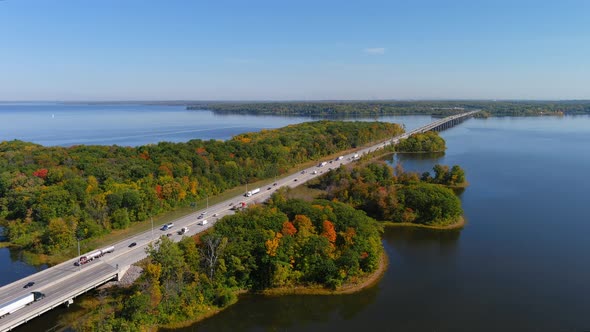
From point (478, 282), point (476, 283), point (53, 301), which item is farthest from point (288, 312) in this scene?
point (478, 282)

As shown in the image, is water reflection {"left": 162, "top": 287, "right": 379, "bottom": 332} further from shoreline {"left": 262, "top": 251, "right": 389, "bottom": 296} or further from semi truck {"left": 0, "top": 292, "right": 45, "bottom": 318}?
semi truck {"left": 0, "top": 292, "right": 45, "bottom": 318}

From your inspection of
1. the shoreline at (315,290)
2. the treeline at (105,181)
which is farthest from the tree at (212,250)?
the treeline at (105,181)

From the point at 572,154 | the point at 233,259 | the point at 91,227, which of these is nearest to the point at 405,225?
the point at 233,259

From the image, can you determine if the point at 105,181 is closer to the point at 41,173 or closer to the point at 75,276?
the point at 41,173

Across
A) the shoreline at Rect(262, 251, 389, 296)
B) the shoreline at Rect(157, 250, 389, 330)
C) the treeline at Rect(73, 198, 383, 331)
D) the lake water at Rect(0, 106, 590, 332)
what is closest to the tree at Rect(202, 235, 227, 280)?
the treeline at Rect(73, 198, 383, 331)

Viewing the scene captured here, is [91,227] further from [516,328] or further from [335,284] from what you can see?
[516,328]
